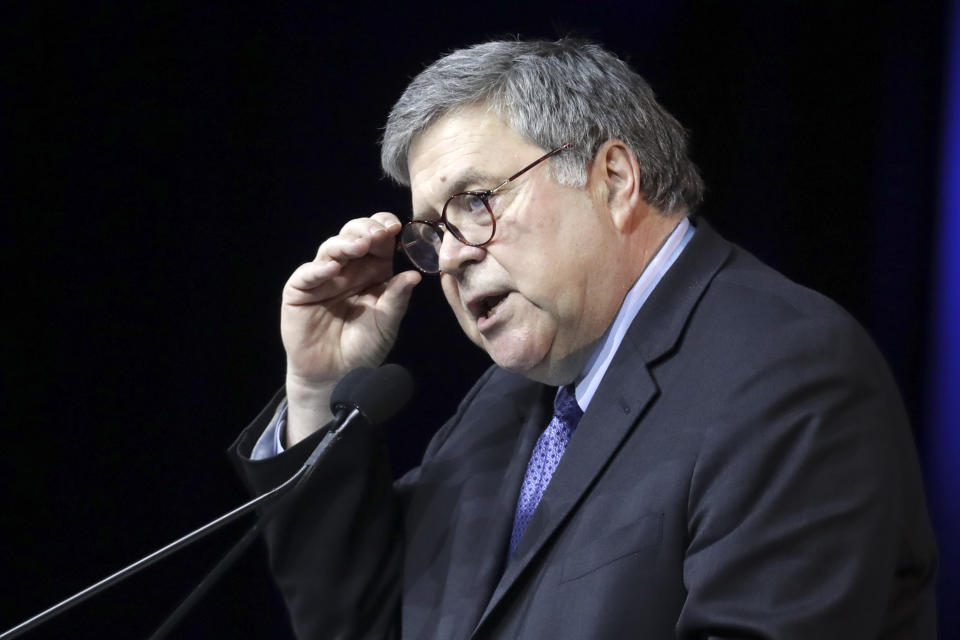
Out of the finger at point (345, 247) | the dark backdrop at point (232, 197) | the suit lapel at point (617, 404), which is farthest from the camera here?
the dark backdrop at point (232, 197)

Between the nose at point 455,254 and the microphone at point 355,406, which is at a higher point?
the nose at point 455,254

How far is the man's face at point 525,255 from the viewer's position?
1668mm

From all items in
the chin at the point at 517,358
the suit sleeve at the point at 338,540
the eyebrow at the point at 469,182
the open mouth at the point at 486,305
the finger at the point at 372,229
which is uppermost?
the eyebrow at the point at 469,182

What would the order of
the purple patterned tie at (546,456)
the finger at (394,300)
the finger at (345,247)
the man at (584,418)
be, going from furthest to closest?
the finger at (394,300) < the finger at (345,247) < the purple patterned tie at (546,456) < the man at (584,418)

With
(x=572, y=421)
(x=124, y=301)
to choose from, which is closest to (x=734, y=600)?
(x=572, y=421)

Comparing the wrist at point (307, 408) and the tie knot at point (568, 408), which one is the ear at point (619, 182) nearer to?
the tie knot at point (568, 408)

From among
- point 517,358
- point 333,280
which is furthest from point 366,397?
point 333,280

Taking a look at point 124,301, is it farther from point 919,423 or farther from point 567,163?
point 919,423

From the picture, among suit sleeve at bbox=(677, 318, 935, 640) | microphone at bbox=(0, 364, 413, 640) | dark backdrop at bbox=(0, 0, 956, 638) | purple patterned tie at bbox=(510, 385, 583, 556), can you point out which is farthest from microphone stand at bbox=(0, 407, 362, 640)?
dark backdrop at bbox=(0, 0, 956, 638)

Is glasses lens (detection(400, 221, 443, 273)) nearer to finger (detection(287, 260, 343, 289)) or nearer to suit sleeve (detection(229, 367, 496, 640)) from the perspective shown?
finger (detection(287, 260, 343, 289))

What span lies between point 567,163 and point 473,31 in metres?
1.35

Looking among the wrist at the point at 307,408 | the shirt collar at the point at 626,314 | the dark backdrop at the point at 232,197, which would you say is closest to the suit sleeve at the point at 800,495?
the shirt collar at the point at 626,314

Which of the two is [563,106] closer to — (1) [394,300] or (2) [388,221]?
(2) [388,221]

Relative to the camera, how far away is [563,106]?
68.1 inches
